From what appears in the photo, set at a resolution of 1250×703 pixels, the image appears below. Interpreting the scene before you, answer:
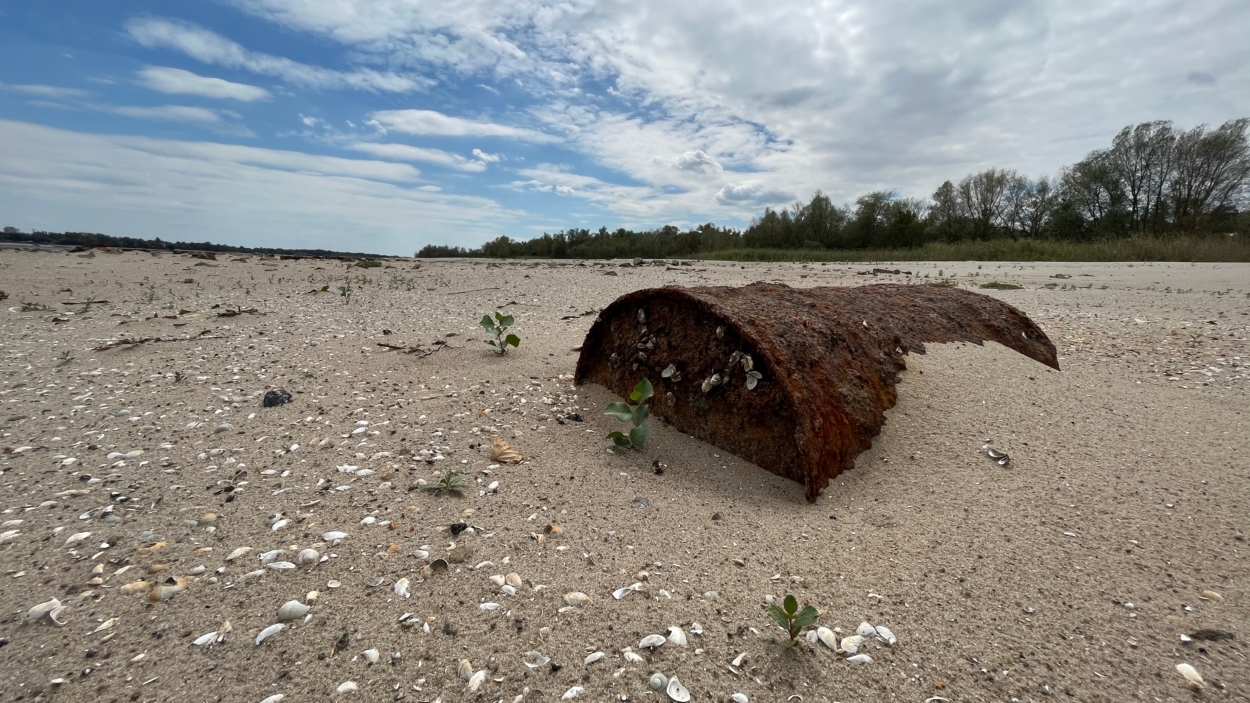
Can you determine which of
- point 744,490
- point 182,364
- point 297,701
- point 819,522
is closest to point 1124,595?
point 819,522

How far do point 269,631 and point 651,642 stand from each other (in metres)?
1.02

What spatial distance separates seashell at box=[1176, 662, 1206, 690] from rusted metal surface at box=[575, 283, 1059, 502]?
3.35 ft

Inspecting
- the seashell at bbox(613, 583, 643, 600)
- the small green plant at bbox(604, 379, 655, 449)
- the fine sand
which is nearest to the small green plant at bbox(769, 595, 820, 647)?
the fine sand

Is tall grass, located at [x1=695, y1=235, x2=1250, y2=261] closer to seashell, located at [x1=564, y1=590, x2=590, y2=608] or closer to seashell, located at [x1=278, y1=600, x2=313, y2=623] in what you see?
seashell, located at [x1=564, y1=590, x2=590, y2=608]

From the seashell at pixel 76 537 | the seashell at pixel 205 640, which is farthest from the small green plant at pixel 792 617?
the seashell at pixel 76 537

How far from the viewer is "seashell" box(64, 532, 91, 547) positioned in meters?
1.84

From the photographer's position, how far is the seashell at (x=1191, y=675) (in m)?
1.28

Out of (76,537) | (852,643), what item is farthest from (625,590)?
(76,537)

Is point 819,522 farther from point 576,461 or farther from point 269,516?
point 269,516

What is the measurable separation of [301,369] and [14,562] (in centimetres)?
203

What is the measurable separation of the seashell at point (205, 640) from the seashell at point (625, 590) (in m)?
1.06

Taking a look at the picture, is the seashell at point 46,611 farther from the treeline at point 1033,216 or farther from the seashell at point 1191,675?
the treeline at point 1033,216

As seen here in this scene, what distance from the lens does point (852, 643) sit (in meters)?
1.44

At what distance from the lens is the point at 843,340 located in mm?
2799
